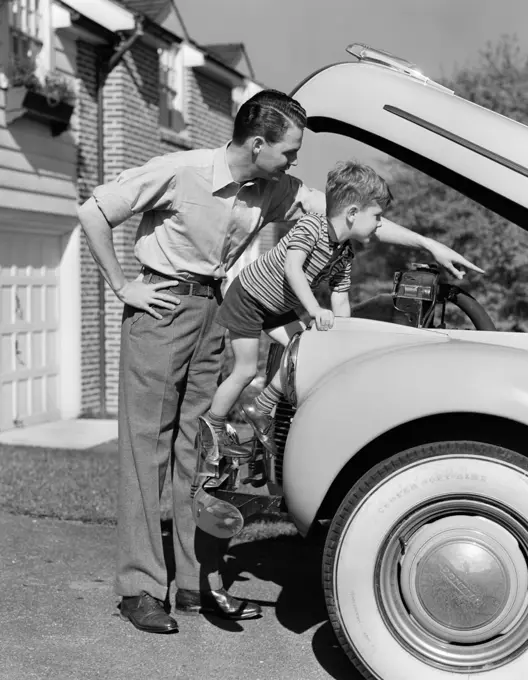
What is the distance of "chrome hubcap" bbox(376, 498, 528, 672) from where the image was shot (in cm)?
284

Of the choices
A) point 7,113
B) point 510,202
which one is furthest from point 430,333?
point 7,113

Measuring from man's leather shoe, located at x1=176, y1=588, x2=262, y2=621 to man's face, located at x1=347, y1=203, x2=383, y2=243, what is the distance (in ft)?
5.00

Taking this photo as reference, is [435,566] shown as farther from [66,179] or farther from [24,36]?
[66,179]

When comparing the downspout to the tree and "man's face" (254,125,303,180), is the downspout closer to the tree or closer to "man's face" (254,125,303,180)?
the tree

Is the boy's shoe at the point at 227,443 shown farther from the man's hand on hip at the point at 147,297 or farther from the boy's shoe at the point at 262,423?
the man's hand on hip at the point at 147,297

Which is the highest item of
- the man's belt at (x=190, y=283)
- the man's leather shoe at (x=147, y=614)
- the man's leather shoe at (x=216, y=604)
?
the man's belt at (x=190, y=283)

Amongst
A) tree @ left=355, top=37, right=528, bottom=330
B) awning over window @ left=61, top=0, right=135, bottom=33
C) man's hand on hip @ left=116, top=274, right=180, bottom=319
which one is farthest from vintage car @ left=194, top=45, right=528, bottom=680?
awning over window @ left=61, top=0, right=135, bottom=33

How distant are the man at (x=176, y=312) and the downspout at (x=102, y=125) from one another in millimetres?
8285

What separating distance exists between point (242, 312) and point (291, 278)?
12.4 inches

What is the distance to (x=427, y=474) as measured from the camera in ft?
9.37

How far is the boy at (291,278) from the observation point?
3.35m

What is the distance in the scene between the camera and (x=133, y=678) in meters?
3.13

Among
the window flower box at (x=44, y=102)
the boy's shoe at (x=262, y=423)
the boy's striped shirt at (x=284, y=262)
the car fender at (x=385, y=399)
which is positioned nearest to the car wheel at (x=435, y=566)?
the car fender at (x=385, y=399)

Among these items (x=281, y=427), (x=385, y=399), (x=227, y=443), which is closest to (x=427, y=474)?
(x=385, y=399)
